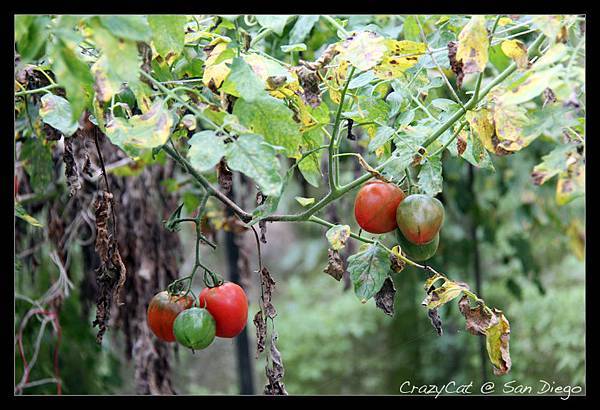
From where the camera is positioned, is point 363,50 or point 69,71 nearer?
point 69,71

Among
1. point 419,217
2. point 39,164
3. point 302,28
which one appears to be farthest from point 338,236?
point 39,164

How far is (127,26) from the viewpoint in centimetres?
72

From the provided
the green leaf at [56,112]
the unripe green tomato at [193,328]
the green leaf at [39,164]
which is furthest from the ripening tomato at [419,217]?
the green leaf at [39,164]

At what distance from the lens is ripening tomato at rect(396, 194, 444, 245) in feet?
3.46

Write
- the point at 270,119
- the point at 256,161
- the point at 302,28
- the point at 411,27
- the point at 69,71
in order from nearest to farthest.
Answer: the point at 69,71, the point at 256,161, the point at 270,119, the point at 411,27, the point at 302,28

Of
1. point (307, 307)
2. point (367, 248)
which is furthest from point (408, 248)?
point (307, 307)

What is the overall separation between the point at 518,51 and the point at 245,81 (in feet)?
1.19

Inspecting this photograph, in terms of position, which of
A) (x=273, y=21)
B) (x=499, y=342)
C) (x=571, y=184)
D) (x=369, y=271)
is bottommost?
(x=499, y=342)

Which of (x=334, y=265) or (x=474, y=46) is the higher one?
(x=474, y=46)

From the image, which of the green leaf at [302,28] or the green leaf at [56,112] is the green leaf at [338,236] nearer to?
the green leaf at [56,112]

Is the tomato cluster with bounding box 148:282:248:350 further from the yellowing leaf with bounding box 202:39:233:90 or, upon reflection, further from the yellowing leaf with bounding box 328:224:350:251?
the yellowing leaf with bounding box 202:39:233:90

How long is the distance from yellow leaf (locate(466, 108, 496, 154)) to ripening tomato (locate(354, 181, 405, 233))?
0.49 feet

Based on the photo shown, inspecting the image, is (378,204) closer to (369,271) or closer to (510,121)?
(369,271)
